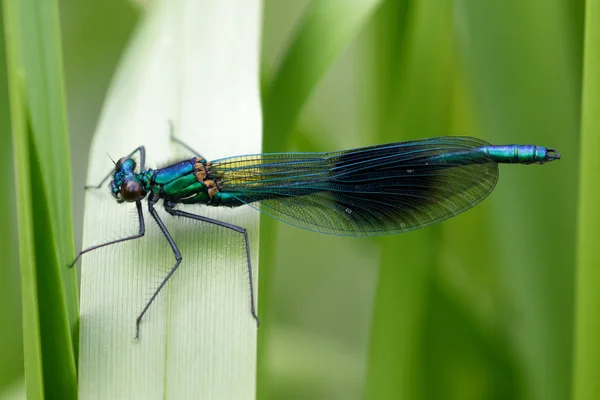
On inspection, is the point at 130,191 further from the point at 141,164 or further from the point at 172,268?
the point at 172,268

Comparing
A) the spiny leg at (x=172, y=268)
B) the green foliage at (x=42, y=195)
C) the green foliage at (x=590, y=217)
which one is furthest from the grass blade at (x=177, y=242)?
the green foliage at (x=590, y=217)

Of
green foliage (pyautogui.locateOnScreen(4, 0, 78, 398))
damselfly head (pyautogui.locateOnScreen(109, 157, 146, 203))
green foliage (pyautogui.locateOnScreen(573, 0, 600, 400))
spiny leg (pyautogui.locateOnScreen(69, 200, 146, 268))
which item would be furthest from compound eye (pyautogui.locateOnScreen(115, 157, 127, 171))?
green foliage (pyautogui.locateOnScreen(573, 0, 600, 400))

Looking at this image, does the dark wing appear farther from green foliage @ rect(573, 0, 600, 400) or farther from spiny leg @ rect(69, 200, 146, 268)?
green foliage @ rect(573, 0, 600, 400)

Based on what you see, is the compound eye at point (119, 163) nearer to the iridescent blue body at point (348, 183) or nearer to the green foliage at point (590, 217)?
the iridescent blue body at point (348, 183)

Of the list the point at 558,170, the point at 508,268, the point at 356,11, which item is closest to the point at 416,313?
the point at 508,268

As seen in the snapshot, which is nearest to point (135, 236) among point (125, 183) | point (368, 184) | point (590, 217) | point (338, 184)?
point (125, 183)

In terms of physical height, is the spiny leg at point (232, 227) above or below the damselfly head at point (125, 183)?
below

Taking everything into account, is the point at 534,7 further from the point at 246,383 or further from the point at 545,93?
the point at 246,383
